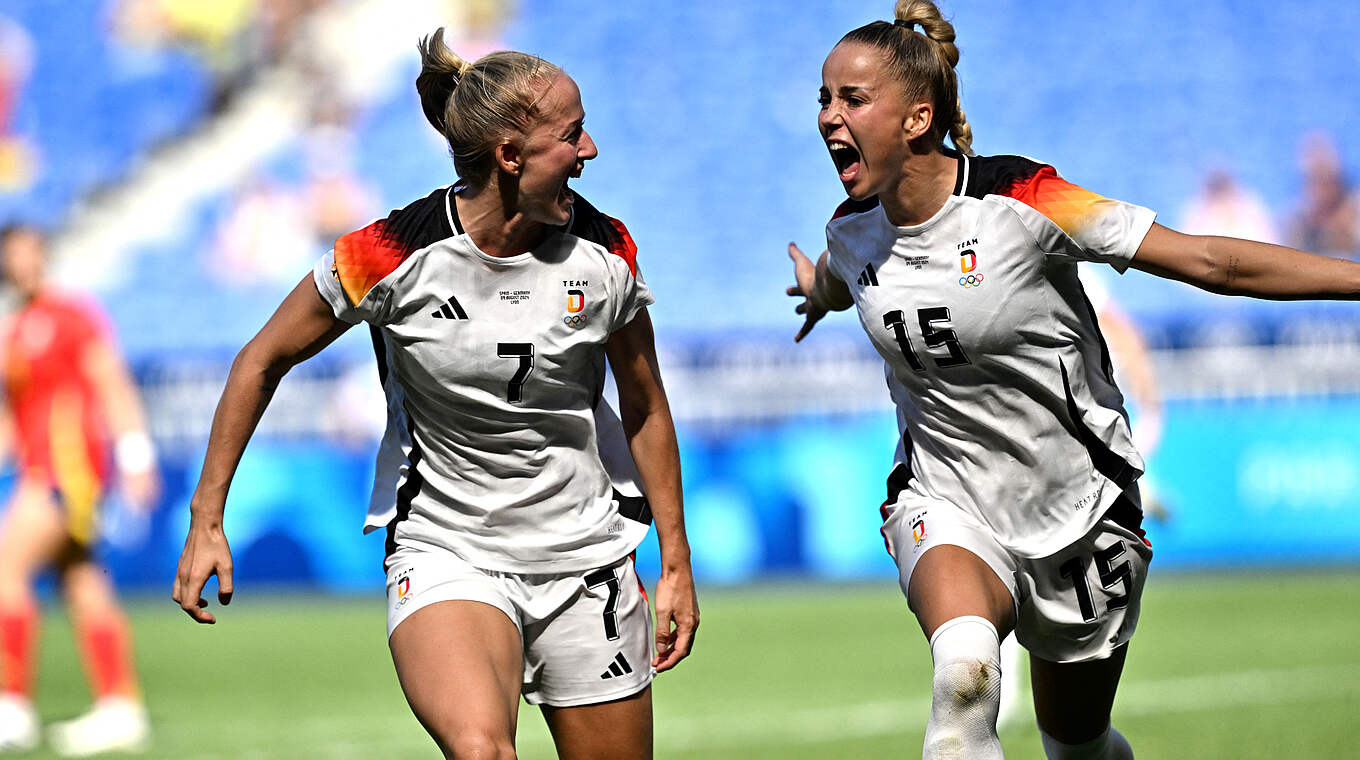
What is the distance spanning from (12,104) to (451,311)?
17.3 m

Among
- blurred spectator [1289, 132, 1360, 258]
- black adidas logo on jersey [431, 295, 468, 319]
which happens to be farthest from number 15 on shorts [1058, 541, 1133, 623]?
blurred spectator [1289, 132, 1360, 258]

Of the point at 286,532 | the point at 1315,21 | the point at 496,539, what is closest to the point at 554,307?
the point at 496,539

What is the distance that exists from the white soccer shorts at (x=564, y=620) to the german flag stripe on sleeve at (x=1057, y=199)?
59.6 inches

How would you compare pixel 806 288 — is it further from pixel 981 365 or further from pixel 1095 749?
pixel 1095 749

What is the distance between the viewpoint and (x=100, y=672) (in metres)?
8.47

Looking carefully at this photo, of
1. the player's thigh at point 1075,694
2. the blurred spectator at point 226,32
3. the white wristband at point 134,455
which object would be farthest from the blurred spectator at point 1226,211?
the player's thigh at point 1075,694

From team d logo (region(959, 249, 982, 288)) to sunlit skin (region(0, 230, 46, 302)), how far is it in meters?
6.07

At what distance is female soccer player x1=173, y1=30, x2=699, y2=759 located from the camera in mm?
4219

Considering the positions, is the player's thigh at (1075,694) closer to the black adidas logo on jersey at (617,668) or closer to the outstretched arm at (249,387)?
the black adidas logo on jersey at (617,668)

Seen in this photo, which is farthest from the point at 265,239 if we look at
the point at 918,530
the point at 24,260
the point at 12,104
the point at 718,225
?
the point at 918,530

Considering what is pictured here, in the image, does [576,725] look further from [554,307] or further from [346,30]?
[346,30]

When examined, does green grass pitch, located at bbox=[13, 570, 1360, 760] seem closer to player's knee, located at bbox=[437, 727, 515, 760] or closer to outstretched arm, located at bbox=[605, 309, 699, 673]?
outstretched arm, located at bbox=[605, 309, 699, 673]

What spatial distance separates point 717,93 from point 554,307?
15325mm

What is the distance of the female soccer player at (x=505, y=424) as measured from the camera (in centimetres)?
422
